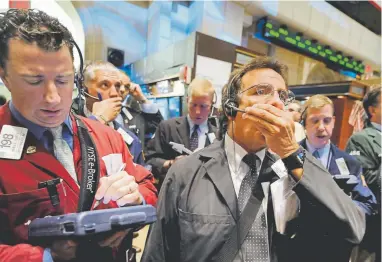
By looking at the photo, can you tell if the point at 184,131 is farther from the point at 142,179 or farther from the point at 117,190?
the point at 117,190

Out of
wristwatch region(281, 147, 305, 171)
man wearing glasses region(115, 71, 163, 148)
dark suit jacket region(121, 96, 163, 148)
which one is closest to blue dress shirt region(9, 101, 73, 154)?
wristwatch region(281, 147, 305, 171)

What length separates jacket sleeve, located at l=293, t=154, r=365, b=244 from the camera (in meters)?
0.92

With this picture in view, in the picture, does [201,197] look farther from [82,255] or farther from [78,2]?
[78,2]

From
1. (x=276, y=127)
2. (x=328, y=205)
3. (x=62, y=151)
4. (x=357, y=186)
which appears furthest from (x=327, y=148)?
(x=62, y=151)

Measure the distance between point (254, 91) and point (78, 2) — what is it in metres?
6.67

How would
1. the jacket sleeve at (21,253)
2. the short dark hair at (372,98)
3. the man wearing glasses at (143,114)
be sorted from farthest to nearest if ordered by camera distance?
the man wearing glasses at (143,114), the short dark hair at (372,98), the jacket sleeve at (21,253)

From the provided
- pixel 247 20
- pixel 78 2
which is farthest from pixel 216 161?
pixel 78 2

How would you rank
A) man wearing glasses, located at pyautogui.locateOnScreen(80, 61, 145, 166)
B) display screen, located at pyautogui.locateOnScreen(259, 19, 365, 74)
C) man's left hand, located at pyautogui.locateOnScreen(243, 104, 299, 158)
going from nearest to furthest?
man's left hand, located at pyautogui.locateOnScreen(243, 104, 299, 158), man wearing glasses, located at pyautogui.locateOnScreen(80, 61, 145, 166), display screen, located at pyautogui.locateOnScreen(259, 19, 365, 74)

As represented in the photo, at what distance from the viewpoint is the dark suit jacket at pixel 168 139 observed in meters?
2.46

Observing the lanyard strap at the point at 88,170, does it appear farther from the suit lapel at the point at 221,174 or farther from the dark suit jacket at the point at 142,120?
the dark suit jacket at the point at 142,120

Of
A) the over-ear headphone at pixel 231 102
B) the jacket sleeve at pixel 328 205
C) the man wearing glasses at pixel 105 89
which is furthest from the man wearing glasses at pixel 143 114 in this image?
the jacket sleeve at pixel 328 205

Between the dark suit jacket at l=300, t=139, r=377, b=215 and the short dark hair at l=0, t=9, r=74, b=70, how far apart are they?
1.75 meters

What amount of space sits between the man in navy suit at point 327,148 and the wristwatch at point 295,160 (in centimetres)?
86

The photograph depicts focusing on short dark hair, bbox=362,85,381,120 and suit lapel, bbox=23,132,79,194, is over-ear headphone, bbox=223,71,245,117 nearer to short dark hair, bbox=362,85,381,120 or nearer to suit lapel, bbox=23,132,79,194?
suit lapel, bbox=23,132,79,194
